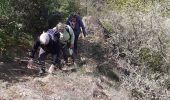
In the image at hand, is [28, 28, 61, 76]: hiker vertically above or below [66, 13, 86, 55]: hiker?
below

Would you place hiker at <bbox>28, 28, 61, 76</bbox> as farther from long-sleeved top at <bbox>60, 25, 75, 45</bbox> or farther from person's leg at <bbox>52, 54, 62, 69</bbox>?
long-sleeved top at <bbox>60, 25, 75, 45</bbox>

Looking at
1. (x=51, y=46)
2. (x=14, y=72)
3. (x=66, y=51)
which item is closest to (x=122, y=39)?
(x=66, y=51)

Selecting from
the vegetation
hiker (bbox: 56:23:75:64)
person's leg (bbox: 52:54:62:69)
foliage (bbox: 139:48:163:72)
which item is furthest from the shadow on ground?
foliage (bbox: 139:48:163:72)

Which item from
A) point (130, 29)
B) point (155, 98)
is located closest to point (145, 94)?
point (155, 98)

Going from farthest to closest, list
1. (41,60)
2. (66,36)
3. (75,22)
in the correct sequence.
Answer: (75,22) → (66,36) → (41,60)

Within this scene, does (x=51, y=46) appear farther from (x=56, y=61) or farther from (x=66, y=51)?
(x=66, y=51)

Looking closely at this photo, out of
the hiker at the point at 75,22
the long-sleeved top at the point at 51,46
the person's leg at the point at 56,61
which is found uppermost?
the hiker at the point at 75,22

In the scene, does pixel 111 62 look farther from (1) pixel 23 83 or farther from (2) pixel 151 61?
(1) pixel 23 83

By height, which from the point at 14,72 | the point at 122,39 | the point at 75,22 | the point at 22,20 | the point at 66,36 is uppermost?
the point at 22,20

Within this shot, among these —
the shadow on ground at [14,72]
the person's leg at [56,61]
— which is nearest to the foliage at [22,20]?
the shadow on ground at [14,72]

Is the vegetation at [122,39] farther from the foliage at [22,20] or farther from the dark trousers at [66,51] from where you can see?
the dark trousers at [66,51]

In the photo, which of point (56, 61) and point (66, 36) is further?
point (66, 36)

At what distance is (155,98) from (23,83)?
3.43 meters

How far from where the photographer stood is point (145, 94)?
36.8 ft
